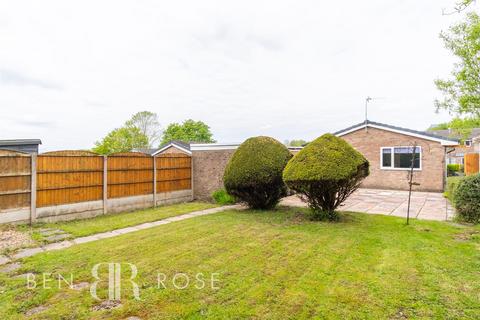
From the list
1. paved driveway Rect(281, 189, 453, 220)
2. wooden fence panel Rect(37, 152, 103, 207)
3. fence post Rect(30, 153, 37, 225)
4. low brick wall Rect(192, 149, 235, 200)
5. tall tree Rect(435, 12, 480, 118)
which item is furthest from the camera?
low brick wall Rect(192, 149, 235, 200)

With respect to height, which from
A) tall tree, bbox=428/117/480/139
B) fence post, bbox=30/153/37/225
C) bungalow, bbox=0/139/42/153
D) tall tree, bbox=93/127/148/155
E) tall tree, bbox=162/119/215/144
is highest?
tall tree, bbox=162/119/215/144

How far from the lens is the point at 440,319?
2.91m

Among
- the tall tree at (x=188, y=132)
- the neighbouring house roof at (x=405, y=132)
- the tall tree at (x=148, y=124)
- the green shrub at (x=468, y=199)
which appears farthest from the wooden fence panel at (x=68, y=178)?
the tall tree at (x=188, y=132)

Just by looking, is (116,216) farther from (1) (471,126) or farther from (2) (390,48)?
(1) (471,126)

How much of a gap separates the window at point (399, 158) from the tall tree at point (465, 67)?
4016 millimetres

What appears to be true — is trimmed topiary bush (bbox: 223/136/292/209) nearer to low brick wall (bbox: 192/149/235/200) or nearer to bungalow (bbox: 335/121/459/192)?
low brick wall (bbox: 192/149/235/200)

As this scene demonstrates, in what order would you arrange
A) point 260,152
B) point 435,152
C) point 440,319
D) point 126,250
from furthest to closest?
point 435,152
point 260,152
point 126,250
point 440,319

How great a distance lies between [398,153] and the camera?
15891 millimetres

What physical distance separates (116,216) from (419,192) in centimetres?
1543

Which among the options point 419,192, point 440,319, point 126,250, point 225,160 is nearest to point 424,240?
point 440,319

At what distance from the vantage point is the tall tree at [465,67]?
10617 millimetres

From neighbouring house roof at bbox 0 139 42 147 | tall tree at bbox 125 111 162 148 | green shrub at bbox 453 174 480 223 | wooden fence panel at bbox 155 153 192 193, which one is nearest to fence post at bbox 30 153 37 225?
wooden fence panel at bbox 155 153 192 193

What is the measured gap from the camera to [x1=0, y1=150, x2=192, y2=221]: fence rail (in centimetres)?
736

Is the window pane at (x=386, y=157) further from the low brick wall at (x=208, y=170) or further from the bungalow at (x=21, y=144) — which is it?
the bungalow at (x=21, y=144)
